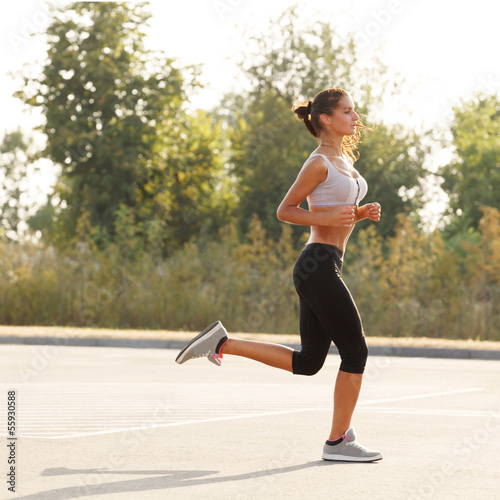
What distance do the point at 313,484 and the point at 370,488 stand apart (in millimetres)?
295

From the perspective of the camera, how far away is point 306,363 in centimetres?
630

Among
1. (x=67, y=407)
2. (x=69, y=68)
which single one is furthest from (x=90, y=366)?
(x=69, y=68)

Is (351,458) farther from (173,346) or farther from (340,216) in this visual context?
(173,346)

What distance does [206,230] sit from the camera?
3994cm

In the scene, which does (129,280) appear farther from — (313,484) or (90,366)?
(313,484)

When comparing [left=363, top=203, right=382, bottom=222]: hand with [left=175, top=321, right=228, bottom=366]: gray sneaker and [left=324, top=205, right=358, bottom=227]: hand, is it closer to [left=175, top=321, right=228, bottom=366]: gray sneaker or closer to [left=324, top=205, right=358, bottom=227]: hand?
[left=324, top=205, right=358, bottom=227]: hand

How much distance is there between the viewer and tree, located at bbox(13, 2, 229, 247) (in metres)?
35.5

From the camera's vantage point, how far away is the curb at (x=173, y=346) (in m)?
18.6

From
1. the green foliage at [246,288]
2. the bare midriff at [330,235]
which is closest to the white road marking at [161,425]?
the bare midriff at [330,235]

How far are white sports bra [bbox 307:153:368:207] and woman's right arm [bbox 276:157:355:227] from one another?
0.11ft

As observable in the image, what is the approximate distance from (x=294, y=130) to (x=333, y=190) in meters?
36.3

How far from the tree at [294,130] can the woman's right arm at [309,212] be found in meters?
34.2

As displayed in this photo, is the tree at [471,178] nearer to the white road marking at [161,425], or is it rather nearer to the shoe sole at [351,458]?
the white road marking at [161,425]

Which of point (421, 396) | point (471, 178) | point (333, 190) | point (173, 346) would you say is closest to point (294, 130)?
point (471, 178)
